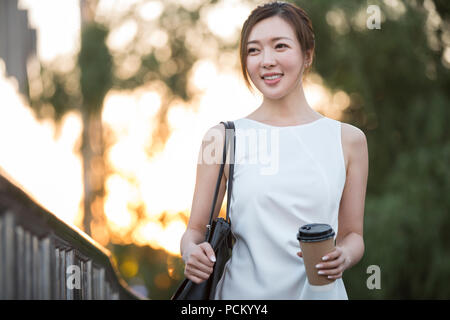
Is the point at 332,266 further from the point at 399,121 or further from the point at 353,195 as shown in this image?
the point at 399,121

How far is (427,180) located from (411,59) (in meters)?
1.73

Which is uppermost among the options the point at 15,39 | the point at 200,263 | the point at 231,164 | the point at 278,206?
the point at 15,39

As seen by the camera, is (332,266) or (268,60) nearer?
(332,266)

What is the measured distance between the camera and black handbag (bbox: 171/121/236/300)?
1.76 meters

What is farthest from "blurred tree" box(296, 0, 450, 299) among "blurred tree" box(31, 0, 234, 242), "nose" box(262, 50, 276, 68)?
"nose" box(262, 50, 276, 68)

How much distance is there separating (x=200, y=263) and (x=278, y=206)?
33 cm

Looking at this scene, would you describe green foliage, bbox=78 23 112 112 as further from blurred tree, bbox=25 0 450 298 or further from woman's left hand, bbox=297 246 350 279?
woman's left hand, bbox=297 246 350 279

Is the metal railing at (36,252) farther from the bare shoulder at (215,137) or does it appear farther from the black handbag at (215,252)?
the bare shoulder at (215,137)

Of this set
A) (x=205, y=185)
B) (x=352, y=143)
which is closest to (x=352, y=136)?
(x=352, y=143)

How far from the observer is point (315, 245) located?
1605 millimetres

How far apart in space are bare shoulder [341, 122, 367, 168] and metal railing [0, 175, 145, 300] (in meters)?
1.05

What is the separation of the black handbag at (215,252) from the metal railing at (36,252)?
1.42 feet

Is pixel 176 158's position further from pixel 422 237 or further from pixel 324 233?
pixel 324 233
